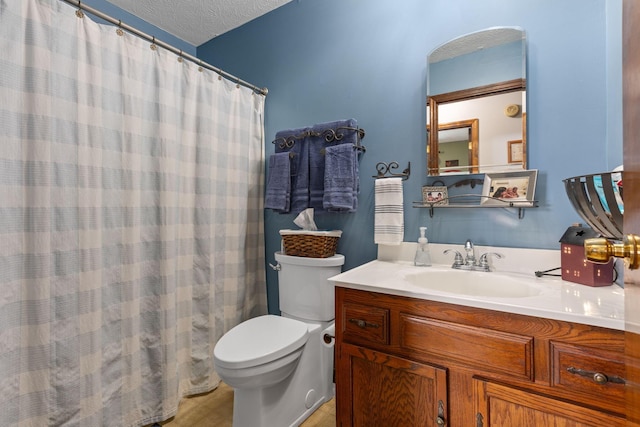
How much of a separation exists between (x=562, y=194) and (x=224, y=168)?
1774 millimetres

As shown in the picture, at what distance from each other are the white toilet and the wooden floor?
2.1 inches

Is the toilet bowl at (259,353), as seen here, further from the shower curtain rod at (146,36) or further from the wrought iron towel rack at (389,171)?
the shower curtain rod at (146,36)

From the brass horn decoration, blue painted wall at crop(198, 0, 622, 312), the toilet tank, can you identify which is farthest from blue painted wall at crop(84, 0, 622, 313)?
the brass horn decoration

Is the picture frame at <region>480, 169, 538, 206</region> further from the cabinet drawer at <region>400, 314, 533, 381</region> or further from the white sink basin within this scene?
the cabinet drawer at <region>400, 314, 533, 381</region>

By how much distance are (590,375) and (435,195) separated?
0.91 metres

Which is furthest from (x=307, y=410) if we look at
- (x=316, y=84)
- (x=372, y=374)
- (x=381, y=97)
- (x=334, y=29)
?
(x=334, y=29)

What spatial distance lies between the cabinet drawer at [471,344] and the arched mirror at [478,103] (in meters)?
0.79

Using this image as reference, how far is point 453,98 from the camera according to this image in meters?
1.48

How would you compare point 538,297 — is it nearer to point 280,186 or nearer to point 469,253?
point 469,253

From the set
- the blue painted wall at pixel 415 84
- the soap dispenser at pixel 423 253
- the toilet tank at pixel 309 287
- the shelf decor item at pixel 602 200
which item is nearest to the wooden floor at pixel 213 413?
the toilet tank at pixel 309 287

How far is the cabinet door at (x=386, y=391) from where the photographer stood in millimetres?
1023

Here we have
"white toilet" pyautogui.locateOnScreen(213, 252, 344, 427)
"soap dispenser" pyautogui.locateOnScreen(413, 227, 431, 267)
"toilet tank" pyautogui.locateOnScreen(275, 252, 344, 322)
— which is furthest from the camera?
"toilet tank" pyautogui.locateOnScreen(275, 252, 344, 322)

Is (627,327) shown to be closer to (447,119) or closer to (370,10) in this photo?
(447,119)

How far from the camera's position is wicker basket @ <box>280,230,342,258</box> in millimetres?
1646
